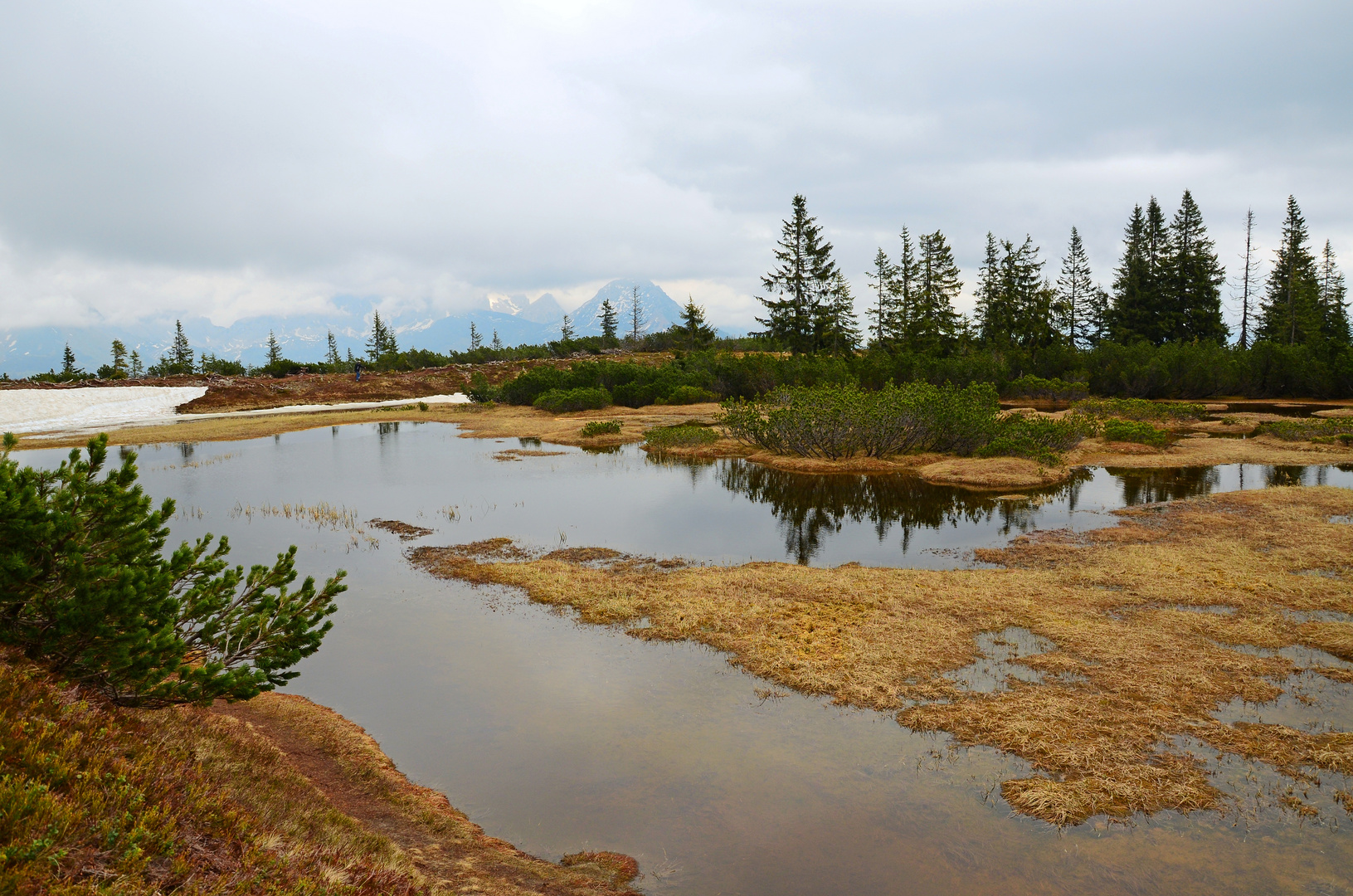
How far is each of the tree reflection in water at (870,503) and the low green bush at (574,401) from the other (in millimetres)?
23165

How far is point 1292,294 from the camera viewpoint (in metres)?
59.7

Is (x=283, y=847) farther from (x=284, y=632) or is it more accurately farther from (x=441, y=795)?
(x=441, y=795)

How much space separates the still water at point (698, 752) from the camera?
211 inches

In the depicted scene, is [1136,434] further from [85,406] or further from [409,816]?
[85,406]

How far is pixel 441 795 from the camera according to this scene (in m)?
6.39

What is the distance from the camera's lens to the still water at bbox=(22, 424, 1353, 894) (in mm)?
5355

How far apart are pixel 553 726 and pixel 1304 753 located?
683 cm

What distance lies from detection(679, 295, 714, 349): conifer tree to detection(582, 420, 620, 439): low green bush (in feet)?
160

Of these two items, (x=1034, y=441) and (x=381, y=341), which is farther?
(x=381, y=341)

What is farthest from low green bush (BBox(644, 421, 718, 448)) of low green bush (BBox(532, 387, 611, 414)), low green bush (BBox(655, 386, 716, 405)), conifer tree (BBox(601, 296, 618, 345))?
conifer tree (BBox(601, 296, 618, 345))

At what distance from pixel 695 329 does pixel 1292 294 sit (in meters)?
53.8

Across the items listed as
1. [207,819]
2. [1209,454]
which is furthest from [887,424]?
[207,819]

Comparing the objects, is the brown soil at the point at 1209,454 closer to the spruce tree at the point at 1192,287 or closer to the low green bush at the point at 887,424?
the low green bush at the point at 887,424

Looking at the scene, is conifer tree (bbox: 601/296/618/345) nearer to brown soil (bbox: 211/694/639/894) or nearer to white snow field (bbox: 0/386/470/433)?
white snow field (bbox: 0/386/470/433)
